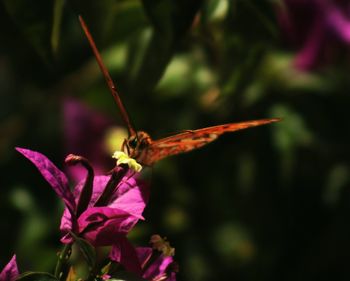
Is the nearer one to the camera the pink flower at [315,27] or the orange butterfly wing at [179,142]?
the orange butterfly wing at [179,142]

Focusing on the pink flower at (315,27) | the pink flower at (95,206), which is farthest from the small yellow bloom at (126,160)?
the pink flower at (315,27)

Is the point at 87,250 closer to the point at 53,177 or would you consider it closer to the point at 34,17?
the point at 53,177

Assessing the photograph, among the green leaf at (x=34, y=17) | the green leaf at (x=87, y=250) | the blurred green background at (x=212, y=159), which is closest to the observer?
the green leaf at (x=87, y=250)

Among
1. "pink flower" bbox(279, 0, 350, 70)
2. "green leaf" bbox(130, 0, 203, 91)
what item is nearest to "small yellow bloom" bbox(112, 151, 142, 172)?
"green leaf" bbox(130, 0, 203, 91)

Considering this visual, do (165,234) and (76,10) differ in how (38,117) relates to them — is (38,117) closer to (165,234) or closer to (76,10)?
(165,234)

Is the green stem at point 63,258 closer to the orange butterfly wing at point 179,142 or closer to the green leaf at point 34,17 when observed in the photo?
the orange butterfly wing at point 179,142

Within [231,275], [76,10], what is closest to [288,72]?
[231,275]

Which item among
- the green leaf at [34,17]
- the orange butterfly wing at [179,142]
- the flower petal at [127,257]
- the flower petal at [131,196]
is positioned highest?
the green leaf at [34,17]
